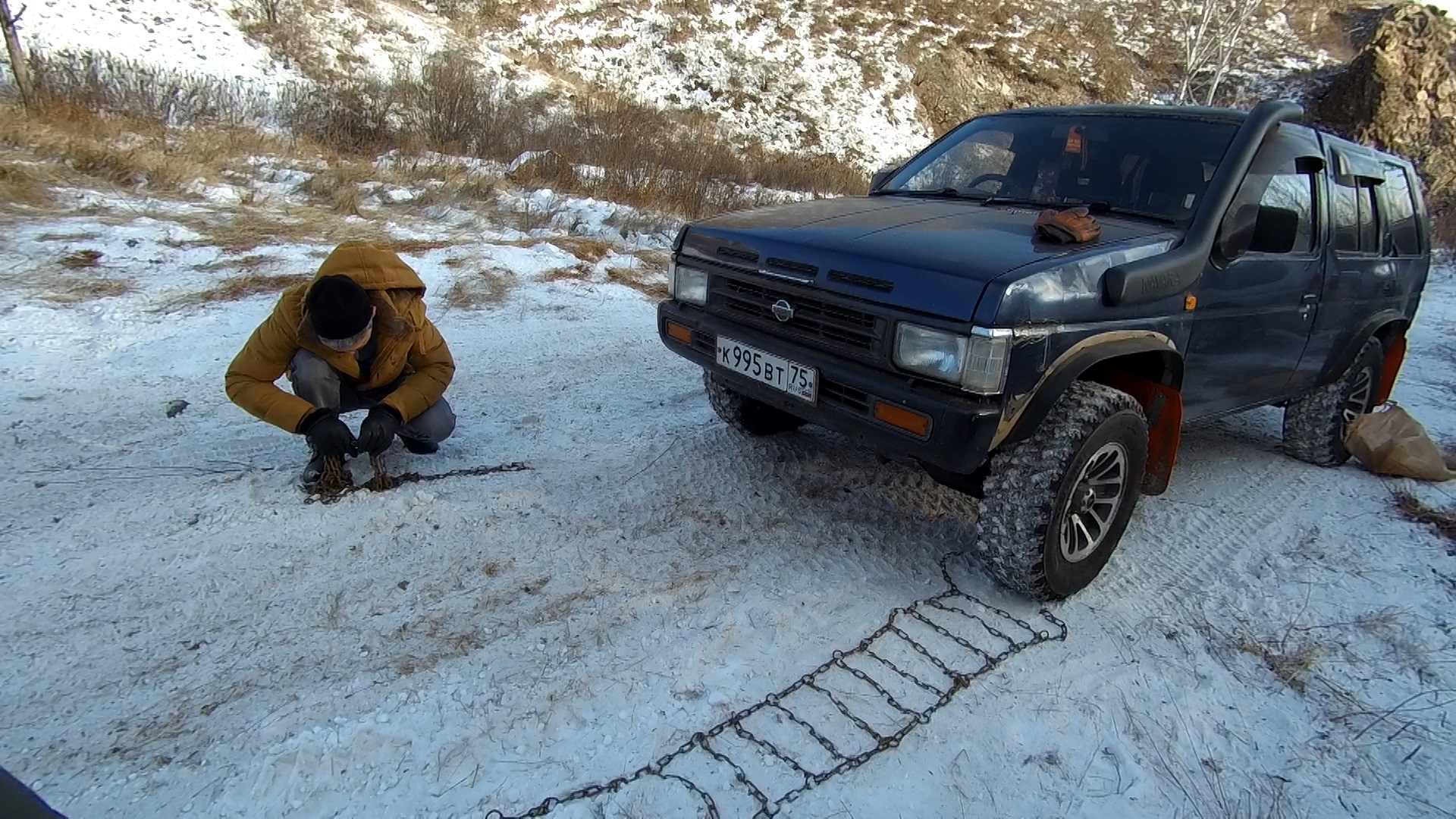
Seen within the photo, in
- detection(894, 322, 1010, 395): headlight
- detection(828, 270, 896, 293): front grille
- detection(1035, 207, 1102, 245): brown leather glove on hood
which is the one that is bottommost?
detection(894, 322, 1010, 395): headlight

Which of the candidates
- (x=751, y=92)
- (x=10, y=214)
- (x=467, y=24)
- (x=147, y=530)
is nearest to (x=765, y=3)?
(x=751, y=92)

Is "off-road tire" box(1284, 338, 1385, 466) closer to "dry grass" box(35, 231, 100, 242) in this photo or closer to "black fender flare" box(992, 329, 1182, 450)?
"black fender flare" box(992, 329, 1182, 450)

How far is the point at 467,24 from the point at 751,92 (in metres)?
7.16

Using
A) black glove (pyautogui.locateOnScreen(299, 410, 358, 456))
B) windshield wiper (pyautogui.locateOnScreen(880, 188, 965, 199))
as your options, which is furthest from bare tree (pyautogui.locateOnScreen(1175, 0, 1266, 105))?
black glove (pyautogui.locateOnScreen(299, 410, 358, 456))

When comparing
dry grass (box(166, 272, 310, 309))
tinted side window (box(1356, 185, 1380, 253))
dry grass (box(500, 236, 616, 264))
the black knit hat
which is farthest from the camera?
dry grass (box(500, 236, 616, 264))

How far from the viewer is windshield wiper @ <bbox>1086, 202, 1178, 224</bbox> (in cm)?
309

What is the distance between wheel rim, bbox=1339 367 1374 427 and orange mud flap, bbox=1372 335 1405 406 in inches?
4.4

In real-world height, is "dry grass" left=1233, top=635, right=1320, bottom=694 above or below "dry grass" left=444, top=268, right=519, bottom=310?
below

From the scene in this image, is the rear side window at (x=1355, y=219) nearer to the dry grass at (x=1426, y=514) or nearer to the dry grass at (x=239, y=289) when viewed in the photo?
the dry grass at (x=1426, y=514)

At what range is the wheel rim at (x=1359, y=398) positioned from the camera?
14.6ft

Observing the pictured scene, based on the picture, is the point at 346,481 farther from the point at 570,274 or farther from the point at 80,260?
the point at 80,260

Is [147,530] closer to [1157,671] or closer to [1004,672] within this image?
Answer: [1004,672]

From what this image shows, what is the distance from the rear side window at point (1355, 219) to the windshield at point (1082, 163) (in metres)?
1.06

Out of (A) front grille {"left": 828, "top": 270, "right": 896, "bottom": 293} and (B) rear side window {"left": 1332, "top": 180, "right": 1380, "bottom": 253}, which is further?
(B) rear side window {"left": 1332, "top": 180, "right": 1380, "bottom": 253}
